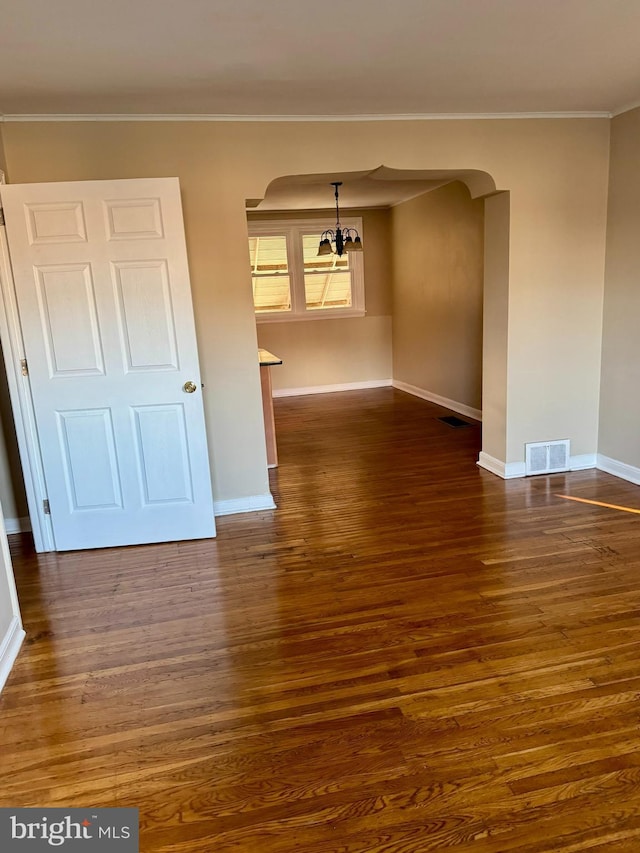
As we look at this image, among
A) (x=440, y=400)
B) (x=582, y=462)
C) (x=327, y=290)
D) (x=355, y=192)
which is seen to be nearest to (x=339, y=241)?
(x=355, y=192)

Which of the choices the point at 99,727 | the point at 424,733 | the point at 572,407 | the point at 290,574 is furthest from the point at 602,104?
the point at 99,727

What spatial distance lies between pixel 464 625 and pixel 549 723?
63cm

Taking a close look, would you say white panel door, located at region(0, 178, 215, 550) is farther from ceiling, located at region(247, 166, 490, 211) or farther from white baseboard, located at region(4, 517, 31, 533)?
ceiling, located at region(247, 166, 490, 211)

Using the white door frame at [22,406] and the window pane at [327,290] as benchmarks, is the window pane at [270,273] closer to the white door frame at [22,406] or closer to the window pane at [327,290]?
the window pane at [327,290]

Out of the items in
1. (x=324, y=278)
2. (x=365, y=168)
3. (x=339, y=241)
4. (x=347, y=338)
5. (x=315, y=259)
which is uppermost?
(x=365, y=168)

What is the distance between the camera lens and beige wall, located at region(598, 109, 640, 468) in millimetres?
3928

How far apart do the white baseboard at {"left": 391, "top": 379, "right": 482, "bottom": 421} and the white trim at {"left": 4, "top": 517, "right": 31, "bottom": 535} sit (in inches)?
170

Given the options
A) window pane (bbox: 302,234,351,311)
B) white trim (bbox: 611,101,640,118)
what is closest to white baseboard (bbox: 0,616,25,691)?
white trim (bbox: 611,101,640,118)

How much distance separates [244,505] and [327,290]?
16.1ft

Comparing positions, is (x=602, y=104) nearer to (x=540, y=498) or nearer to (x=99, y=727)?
(x=540, y=498)

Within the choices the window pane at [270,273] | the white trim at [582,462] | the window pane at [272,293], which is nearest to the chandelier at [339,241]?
the window pane at [270,273]

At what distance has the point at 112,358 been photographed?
133 inches

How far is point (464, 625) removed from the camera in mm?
2588

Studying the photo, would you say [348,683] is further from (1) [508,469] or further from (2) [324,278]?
(2) [324,278]
